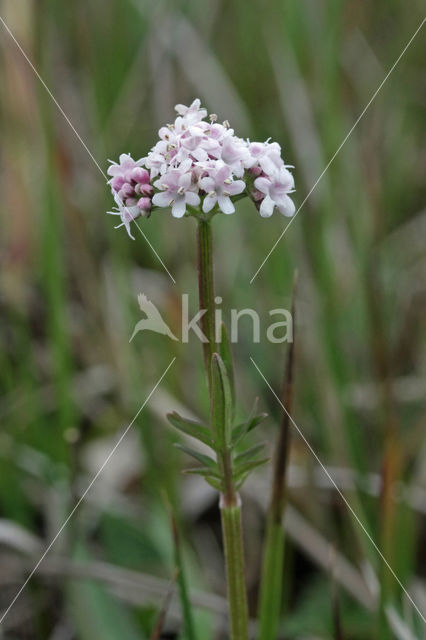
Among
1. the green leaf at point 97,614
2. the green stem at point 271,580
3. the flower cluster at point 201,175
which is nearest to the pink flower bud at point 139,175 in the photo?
the flower cluster at point 201,175

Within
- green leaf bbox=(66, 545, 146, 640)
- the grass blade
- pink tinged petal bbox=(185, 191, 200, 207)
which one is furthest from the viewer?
green leaf bbox=(66, 545, 146, 640)

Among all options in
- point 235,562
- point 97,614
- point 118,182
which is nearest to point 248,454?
point 235,562

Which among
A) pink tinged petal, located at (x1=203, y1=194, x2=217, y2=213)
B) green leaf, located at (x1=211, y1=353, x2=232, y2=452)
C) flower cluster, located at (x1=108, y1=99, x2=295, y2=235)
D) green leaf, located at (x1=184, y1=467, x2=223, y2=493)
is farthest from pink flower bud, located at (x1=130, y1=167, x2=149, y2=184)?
green leaf, located at (x1=184, y1=467, x2=223, y2=493)

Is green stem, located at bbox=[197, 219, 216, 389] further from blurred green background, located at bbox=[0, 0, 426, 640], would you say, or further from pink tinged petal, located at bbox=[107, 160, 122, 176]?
blurred green background, located at bbox=[0, 0, 426, 640]

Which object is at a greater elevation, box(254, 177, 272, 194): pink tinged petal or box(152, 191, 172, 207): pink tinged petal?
box(254, 177, 272, 194): pink tinged petal

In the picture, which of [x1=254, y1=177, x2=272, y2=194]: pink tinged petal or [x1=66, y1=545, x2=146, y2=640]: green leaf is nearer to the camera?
[x1=254, y1=177, x2=272, y2=194]: pink tinged petal

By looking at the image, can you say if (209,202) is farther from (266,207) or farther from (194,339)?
(194,339)

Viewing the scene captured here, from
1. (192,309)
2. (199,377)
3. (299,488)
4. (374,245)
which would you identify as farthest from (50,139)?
(299,488)

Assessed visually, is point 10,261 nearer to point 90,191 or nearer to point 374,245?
point 90,191

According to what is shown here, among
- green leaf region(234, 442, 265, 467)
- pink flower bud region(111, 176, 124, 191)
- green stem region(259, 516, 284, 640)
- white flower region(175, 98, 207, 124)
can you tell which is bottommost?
green stem region(259, 516, 284, 640)
